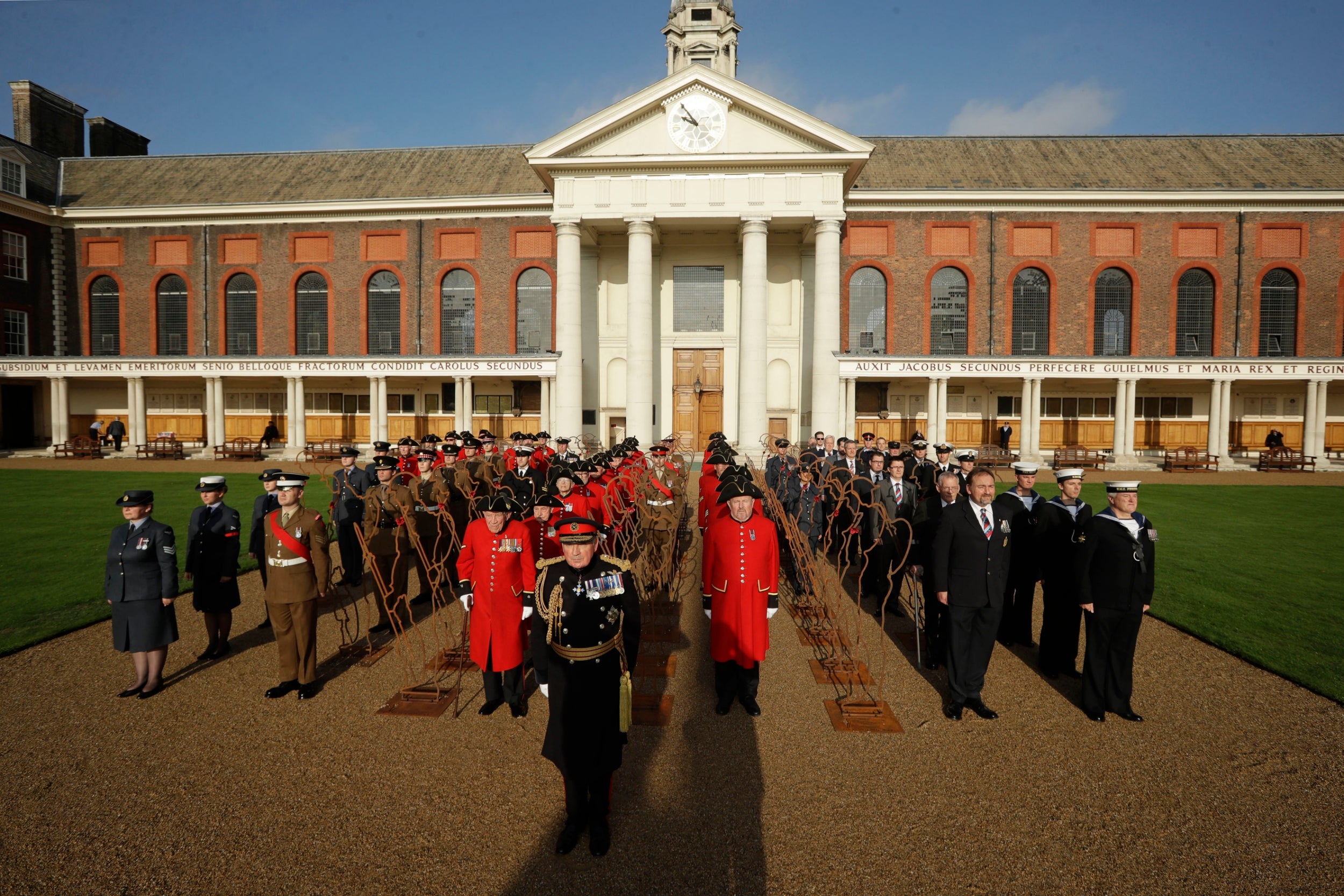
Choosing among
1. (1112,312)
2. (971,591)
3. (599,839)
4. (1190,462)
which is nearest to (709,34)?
(1112,312)

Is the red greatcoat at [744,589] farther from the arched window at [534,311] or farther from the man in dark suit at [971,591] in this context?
the arched window at [534,311]

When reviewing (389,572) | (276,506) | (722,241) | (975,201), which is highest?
(975,201)

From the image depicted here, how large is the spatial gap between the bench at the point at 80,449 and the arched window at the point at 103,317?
20.6ft

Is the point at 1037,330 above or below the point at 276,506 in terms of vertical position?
above

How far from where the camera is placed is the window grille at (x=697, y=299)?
31.8 metres

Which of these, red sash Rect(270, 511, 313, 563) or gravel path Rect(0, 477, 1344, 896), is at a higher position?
red sash Rect(270, 511, 313, 563)

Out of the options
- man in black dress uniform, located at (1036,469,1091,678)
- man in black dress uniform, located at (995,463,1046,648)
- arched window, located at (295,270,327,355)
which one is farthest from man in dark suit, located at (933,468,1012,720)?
arched window, located at (295,270,327,355)

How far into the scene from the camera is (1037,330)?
103ft

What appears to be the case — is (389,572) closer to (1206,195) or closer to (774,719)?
(774,719)

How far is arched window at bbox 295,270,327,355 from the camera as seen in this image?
34031mm

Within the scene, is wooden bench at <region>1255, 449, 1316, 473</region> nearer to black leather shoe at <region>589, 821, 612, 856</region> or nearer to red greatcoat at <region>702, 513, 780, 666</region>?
red greatcoat at <region>702, 513, 780, 666</region>

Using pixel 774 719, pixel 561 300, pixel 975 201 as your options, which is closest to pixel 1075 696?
pixel 774 719

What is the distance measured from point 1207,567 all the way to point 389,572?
1320cm

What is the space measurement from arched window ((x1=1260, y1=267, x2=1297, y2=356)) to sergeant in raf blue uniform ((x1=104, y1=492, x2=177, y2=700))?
1613 inches
